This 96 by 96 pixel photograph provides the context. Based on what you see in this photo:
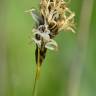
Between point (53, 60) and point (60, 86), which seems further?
point (53, 60)

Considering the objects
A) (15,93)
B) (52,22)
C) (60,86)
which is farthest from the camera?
(60,86)

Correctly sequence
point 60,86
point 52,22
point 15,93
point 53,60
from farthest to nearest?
point 53,60 < point 60,86 < point 15,93 < point 52,22

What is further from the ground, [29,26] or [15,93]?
[29,26]

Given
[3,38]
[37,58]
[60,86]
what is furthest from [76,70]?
[37,58]

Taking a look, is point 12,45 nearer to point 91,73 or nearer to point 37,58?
point 91,73

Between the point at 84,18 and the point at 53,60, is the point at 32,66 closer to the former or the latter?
the point at 53,60

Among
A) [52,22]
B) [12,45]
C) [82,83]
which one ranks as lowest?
[82,83]

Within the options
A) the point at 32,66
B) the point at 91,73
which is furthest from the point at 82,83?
the point at 32,66
